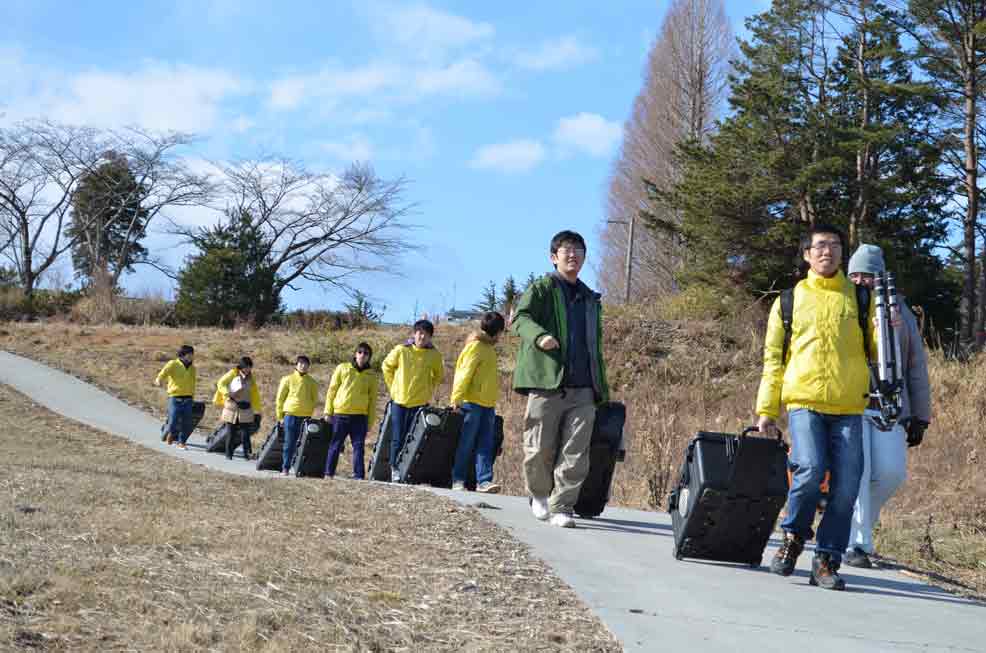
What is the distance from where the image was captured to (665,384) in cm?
2394

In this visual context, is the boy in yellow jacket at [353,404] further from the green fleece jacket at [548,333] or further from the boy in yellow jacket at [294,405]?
the green fleece jacket at [548,333]

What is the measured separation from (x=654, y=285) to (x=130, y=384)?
21706 millimetres

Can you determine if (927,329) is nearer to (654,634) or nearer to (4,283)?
(654,634)

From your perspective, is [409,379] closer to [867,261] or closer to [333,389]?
[333,389]

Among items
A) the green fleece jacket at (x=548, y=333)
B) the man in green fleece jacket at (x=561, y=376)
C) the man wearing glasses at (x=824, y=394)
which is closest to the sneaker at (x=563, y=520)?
the man in green fleece jacket at (x=561, y=376)

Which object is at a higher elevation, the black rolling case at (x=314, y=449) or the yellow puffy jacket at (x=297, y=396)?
the yellow puffy jacket at (x=297, y=396)

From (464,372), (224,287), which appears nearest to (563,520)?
(464,372)

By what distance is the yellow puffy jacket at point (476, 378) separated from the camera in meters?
10.4

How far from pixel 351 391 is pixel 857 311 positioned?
8.80 m

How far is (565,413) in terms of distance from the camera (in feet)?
23.6

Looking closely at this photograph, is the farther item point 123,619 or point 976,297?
point 976,297

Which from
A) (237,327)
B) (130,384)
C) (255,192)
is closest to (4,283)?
(255,192)

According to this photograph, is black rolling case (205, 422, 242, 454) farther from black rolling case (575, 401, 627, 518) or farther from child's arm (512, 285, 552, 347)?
child's arm (512, 285, 552, 347)

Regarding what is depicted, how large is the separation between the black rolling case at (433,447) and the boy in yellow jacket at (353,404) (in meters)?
3.14
